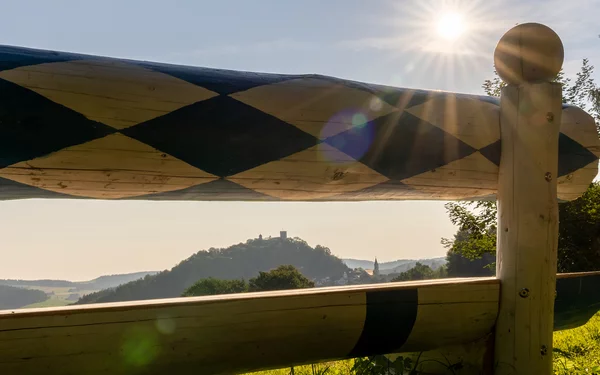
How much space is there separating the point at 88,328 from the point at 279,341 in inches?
17.6

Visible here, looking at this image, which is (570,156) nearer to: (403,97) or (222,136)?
(403,97)

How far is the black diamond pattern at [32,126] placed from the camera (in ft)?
2.88

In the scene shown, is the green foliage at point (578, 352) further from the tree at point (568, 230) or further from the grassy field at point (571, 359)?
the tree at point (568, 230)

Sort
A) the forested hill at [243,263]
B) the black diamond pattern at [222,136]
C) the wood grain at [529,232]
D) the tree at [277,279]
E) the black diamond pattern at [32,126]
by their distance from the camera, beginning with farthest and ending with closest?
the forested hill at [243,263] → the tree at [277,279] → the wood grain at [529,232] → the black diamond pattern at [222,136] → the black diamond pattern at [32,126]

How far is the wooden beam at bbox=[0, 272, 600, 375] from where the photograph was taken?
903 mm

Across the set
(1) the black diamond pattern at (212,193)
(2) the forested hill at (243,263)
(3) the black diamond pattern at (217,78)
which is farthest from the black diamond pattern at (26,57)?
(2) the forested hill at (243,263)

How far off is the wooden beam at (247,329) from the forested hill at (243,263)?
198 feet

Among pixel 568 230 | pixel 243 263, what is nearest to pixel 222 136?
pixel 568 230

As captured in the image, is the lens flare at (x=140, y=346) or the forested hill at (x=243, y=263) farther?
the forested hill at (x=243, y=263)

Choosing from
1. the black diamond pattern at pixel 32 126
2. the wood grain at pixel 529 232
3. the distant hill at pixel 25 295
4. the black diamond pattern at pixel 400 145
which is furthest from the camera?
the distant hill at pixel 25 295

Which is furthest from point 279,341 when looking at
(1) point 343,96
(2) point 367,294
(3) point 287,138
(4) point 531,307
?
(4) point 531,307

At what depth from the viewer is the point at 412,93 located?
134 cm

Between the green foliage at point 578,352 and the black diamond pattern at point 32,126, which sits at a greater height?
the black diamond pattern at point 32,126

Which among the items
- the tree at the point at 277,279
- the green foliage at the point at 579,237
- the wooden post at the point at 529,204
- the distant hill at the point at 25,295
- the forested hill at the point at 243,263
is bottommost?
the distant hill at the point at 25,295
